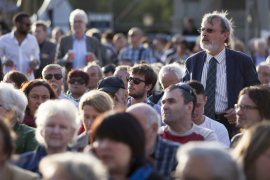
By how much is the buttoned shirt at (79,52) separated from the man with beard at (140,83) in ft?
9.15

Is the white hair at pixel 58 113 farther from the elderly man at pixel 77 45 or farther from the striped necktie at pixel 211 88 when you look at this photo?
the elderly man at pixel 77 45

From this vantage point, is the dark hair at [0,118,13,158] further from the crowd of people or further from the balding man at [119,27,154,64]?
the balding man at [119,27,154,64]

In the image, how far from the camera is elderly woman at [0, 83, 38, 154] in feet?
13.5

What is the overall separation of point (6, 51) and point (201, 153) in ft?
21.0

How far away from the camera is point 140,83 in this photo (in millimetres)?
5891

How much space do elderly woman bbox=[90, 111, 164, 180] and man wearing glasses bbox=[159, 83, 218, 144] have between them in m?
1.28

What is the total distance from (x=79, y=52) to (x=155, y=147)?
534cm

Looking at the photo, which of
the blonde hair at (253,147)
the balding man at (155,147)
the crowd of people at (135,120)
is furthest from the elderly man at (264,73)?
the blonde hair at (253,147)

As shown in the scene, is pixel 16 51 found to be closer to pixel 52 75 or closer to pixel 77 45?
pixel 77 45

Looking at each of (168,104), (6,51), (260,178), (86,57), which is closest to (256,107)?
(168,104)

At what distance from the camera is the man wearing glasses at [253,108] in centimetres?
420

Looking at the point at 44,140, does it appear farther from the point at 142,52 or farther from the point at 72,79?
the point at 142,52

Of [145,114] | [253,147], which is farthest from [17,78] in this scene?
[253,147]

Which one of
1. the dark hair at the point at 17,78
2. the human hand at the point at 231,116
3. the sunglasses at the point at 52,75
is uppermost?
the dark hair at the point at 17,78
